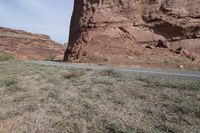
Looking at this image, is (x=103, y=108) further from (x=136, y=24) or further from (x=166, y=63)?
(x=136, y=24)

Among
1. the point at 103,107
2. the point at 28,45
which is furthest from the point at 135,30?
the point at 28,45

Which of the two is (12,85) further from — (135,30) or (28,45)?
(28,45)

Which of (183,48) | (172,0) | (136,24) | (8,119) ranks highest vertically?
(172,0)

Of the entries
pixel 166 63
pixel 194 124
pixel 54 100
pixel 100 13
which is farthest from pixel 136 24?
pixel 194 124

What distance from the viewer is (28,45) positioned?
65500mm

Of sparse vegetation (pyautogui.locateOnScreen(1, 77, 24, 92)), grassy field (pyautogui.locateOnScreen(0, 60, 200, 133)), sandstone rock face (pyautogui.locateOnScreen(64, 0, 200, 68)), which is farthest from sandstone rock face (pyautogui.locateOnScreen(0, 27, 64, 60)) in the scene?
grassy field (pyautogui.locateOnScreen(0, 60, 200, 133))

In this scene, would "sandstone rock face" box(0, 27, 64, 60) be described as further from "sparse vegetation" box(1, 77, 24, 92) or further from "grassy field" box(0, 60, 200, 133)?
"grassy field" box(0, 60, 200, 133)

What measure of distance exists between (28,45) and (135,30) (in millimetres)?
43442

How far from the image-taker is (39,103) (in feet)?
29.1

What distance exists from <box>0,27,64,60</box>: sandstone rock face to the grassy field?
48.3 m

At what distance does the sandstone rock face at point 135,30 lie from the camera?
2431 centimetres

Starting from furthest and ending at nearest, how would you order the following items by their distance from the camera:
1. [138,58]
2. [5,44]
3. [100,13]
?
[5,44]
[100,13]
[138,58]

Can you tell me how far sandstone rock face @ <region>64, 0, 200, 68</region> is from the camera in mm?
24312

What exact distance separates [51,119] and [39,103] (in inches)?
57.6
